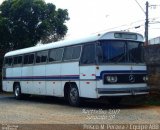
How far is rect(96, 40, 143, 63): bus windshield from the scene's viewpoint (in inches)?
637

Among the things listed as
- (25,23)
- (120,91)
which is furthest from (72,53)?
(25,23)

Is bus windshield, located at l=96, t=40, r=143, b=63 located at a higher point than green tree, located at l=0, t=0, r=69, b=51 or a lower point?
lower

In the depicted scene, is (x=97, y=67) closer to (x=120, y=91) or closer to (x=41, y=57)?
(x=120, y=91)

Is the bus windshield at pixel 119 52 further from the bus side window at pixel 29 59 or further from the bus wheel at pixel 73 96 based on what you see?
the bus side window at pixel 29 59

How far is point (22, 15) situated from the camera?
3488 cm

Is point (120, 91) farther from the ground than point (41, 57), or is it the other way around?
point (41, 57)

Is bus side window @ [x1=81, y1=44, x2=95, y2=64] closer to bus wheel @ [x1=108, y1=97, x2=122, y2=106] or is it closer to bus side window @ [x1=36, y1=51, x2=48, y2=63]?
bus wheel @ [x1=108, y1=97, x2=122, y2=106]

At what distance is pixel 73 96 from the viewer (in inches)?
709

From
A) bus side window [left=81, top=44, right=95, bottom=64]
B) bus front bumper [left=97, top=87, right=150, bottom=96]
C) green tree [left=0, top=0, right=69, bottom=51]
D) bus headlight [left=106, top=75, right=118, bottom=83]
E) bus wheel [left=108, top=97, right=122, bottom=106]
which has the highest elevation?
green tree [left=0, top=0, right=69, bottom=51]

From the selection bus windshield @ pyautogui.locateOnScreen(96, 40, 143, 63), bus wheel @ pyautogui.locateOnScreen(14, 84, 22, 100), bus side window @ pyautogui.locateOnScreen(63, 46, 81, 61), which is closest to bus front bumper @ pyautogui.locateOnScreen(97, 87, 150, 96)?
bus windshield @ pyautogui.locateOnScreen(96, 40, 143, 63)

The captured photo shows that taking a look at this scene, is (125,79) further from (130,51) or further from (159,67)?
(159,67)

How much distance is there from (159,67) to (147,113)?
202 inches

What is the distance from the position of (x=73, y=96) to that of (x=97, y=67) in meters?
2.47

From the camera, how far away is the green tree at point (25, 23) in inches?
1363
